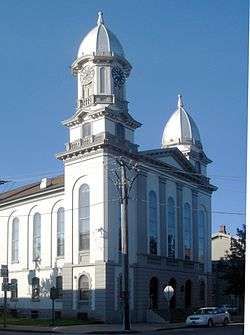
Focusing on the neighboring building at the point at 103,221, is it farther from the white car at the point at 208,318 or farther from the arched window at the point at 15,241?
the white car at the point at 208,318

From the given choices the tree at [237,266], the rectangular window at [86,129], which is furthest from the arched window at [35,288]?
the tree at [237,266]

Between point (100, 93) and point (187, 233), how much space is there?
1798cm

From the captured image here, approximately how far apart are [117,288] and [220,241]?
41.9 m

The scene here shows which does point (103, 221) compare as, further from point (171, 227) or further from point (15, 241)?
point (15, 241)

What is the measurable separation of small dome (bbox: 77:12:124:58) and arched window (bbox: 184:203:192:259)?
17.9m

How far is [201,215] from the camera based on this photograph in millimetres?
64750

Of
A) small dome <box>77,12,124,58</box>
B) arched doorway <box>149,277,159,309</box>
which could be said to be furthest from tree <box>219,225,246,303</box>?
small dome <box>77,12,124,58</box>

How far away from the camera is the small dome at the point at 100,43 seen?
177 ft

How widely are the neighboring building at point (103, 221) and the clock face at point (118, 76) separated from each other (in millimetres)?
92

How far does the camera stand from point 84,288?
49.4 m

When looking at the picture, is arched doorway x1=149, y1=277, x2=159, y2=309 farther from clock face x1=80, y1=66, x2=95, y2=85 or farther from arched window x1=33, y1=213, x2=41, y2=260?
clock face x1=80, y1=66, x2=95, y2=85

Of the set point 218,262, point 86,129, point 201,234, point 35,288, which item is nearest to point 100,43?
point 86,129

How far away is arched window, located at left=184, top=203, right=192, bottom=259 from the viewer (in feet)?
199

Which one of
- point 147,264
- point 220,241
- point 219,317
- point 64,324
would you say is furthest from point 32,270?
point 220,241
